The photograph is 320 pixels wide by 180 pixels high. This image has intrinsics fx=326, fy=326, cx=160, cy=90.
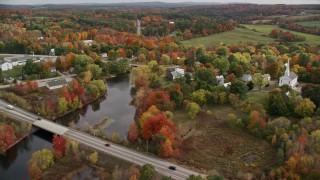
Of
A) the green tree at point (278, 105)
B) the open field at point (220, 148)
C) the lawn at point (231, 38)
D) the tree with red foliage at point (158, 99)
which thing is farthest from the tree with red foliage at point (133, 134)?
the lawn at point (231, 38)

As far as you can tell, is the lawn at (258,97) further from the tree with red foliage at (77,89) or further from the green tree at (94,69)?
the green tree at (94,69)

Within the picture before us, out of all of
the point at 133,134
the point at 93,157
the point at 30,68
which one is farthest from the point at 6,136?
the point at 30,68

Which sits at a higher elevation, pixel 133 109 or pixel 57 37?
pixel 57 37

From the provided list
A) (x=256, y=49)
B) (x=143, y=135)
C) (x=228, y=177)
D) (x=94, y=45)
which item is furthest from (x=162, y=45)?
(x=228, y=177)

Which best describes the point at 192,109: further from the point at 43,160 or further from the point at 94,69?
the point at 94,69

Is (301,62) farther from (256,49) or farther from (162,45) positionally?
(162,45)

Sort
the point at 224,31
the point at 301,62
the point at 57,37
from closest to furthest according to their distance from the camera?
the point at 301,62 < the point at 57,37 < the point at 224,31

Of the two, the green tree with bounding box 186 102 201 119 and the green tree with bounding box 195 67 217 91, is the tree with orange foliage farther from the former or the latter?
the green tree with bounding box 186 102 201 119
